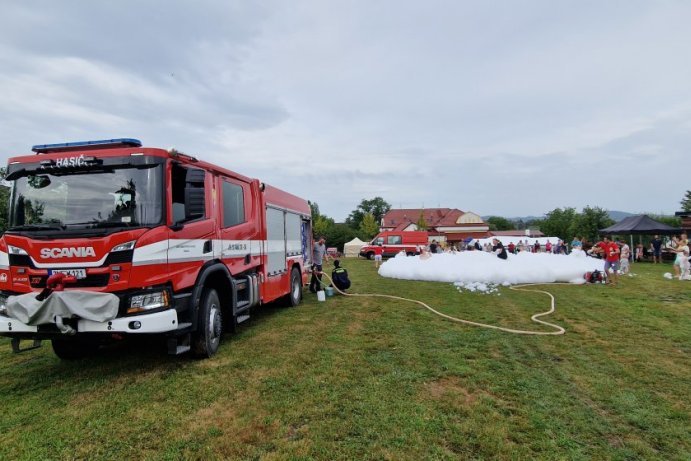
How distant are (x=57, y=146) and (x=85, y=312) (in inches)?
93.0

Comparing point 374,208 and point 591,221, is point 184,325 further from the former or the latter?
point 374,208

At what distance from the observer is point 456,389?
471 cm

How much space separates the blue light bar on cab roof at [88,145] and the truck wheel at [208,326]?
227 centimetres

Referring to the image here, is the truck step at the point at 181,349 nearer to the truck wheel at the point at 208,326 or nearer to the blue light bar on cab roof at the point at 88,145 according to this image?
the truck wheel at the point at 208,326

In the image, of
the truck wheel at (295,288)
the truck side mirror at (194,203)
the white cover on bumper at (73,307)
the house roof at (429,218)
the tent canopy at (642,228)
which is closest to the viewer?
the white cover on bumper at (73,307)

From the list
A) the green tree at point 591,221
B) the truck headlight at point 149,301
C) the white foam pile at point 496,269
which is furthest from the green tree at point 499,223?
the truck headlight at point 149,301

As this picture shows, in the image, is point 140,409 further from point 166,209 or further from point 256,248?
point 256,248

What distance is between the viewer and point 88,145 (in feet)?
18.1

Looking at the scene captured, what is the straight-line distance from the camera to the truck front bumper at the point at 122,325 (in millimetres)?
4746

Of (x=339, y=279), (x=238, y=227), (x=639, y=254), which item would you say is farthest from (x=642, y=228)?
(x=238, y=227)

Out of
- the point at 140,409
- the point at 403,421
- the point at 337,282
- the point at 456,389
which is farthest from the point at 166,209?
the point at 337,282

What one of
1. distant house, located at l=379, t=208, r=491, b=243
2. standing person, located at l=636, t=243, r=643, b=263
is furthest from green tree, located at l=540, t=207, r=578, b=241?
standing person, located at l=636, t=243, r=643, b=263

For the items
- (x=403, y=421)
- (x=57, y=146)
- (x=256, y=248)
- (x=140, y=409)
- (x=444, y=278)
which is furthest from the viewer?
(x=444, y=278)

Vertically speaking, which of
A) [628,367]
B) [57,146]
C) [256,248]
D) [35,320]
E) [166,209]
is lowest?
[628,367]
